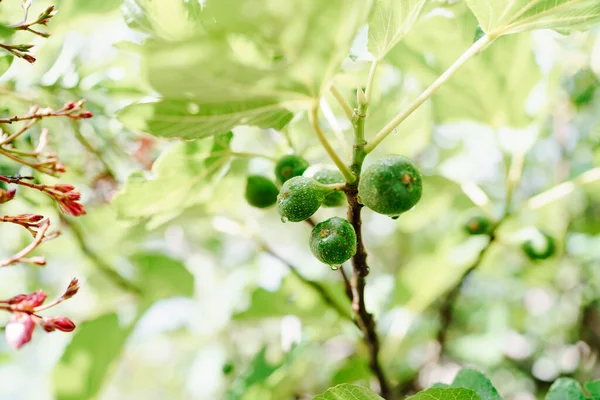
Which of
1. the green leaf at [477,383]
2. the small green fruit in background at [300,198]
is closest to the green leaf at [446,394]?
the green leaf at [477,383]

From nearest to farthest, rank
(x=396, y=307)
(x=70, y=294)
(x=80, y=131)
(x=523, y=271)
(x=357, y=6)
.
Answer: (x=357, y=6)
(x=70, y=294)
(x=80, y=131)
(x=396, y=307)
(x=523, y=271)

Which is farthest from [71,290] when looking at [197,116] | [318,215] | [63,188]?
[318,215]

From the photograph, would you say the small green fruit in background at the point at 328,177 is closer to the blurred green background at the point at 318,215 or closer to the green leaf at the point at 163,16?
the blurred green background at the point at 318,215

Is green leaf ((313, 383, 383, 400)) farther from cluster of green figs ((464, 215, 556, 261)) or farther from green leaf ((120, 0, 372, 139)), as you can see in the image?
cluster of green figs ((464, 215, 556, 261))

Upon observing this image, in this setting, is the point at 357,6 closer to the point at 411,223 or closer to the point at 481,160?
the point at 411,223

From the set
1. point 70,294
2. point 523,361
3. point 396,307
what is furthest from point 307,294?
point 523,361

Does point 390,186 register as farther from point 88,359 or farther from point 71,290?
point 88,359
